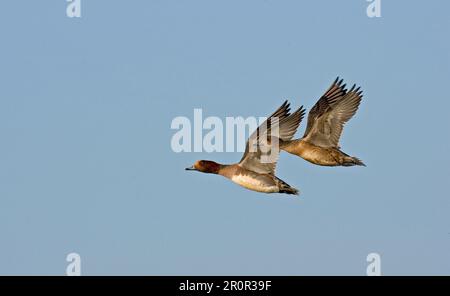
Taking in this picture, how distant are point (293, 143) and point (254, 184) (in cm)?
250

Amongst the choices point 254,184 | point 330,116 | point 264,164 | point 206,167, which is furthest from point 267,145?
point 330,116

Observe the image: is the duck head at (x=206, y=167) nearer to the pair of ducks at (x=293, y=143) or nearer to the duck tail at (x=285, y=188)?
the pair of ducks at (x=293, y=143)

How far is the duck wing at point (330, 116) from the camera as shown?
33844 mm

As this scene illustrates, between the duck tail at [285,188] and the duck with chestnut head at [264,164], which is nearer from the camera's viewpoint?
the duck with chestnut head at [264,164]

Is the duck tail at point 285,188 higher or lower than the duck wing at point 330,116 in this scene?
lower

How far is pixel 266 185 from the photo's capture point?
31172mm

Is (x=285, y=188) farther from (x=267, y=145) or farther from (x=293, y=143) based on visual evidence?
(x=293, y=143)

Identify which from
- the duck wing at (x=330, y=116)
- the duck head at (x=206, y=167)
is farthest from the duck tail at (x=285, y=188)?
the duck wing at (x=330, y=116)

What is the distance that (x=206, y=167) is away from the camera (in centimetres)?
3203

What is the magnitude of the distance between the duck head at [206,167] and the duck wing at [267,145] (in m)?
0.84

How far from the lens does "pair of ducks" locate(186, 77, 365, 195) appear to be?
31078 mm
